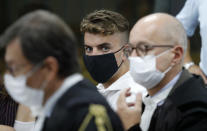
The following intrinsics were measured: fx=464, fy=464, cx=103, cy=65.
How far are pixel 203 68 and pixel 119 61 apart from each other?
0.69 metres

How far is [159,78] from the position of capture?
291cm

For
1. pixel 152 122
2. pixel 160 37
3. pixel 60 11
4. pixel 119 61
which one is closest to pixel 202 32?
pixel 119 61

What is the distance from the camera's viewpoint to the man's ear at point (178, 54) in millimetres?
2938

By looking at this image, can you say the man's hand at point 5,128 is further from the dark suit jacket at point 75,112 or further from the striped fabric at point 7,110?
the dark suit jacket at point 75,112

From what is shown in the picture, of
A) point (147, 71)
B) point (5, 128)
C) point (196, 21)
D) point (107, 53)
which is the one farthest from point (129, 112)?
point (196, 21)

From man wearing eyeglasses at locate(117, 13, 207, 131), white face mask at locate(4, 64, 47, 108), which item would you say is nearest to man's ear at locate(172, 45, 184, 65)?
man wearing eyeglasses at locate(117, 13, 207, 131)

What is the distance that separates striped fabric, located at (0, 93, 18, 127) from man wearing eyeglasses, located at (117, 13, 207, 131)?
3.96 feet

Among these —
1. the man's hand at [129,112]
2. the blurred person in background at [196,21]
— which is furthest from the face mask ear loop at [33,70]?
the blurred person in background at [196,21]

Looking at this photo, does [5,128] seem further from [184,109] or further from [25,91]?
[184,109]

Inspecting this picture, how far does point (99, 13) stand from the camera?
12.6ft

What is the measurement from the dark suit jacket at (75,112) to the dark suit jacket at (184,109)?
0.48m

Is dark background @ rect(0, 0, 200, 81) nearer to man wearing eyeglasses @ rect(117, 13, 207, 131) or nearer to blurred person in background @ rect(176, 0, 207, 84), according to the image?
blurred person in background @ rect(176, 0, 207, 84)

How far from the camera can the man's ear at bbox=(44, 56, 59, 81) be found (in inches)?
89.0

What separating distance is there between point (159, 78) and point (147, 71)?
89 millimetres
